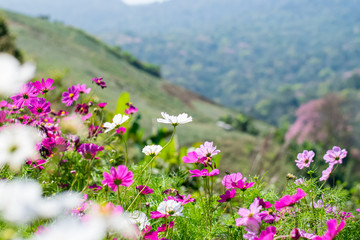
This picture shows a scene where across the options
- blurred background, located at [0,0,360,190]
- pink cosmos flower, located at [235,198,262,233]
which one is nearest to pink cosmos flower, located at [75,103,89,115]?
pink cosmos flower, located at [235,198,262,233]

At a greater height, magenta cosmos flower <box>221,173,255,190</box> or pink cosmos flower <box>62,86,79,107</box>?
pink cosmos flower <box>62,86,79,107</box>

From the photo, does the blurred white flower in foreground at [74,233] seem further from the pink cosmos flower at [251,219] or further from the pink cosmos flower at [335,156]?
the pink cosmos flower at [335,156]

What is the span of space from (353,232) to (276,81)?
5923 inches

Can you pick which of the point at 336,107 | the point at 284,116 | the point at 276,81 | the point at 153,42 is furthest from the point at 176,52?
the point at 336,107

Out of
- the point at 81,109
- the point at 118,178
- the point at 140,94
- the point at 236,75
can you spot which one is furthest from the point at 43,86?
the point at 236,75

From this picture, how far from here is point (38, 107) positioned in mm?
1263

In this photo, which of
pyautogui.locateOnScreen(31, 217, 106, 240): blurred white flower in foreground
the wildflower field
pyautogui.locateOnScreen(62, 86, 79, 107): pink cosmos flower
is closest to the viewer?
pyautogui.locateOnScreen(31, 217, 106, 240): blurred white flower in foreground

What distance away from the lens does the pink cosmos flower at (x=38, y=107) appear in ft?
4.10

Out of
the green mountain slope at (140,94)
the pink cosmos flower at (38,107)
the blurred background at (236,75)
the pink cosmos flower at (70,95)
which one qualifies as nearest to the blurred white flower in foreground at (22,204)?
the pink cosmos flower at (38,107)

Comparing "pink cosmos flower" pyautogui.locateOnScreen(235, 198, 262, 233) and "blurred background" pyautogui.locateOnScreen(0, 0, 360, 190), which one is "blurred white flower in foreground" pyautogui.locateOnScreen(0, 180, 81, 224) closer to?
"pink cosmos flower" pyautogui.locateOnScreen(235, 198, 262, 233)

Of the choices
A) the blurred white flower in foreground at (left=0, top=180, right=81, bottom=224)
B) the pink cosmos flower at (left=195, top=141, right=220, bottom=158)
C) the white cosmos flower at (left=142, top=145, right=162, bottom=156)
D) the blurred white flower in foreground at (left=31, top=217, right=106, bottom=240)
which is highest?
the blurred white flower in foreground at (left=31, top=217, right=106, bottom=240)

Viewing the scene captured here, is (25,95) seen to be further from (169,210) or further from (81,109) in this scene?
(169,210)

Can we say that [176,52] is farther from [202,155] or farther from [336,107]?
[202,155]

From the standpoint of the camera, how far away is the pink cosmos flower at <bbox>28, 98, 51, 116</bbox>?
49.2 inches
